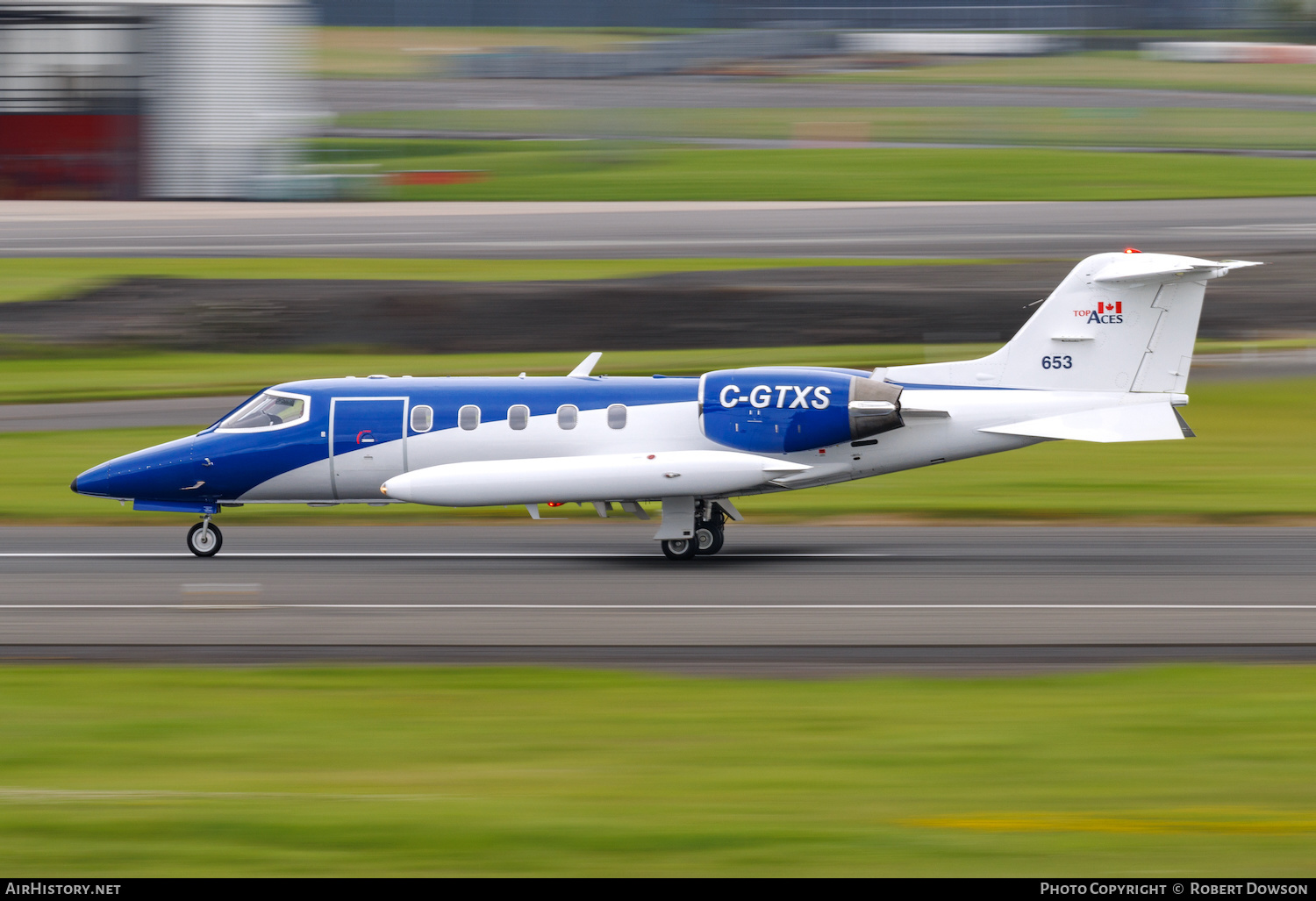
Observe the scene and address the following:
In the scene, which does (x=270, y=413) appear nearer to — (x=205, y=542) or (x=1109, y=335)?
(x=205, y=542)

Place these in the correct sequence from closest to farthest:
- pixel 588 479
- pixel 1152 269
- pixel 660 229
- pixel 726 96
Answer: pixel 588 479 < pixel 1152 269 < pixel 660 229 < pixel 726 96

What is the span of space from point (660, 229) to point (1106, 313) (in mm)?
26366

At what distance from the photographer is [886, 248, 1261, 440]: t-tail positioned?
17594mm

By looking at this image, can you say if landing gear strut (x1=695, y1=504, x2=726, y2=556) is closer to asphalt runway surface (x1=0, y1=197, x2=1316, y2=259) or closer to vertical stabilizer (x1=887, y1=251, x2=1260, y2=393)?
vertical stabilizer (x1=887, y1=251, x2=1260, y2=393)

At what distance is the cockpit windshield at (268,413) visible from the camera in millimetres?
18328

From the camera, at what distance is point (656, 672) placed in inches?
499

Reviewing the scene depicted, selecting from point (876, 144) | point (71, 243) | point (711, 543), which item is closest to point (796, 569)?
point (711, 543)

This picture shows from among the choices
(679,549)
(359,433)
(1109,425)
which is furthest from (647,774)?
(1109,425)

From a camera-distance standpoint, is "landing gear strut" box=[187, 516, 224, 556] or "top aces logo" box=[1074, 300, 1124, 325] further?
"landing gear strut" box=[187, 516, 224, 556]

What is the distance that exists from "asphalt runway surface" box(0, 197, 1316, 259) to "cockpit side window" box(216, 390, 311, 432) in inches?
858

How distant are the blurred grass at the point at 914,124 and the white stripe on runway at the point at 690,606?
48.8 m

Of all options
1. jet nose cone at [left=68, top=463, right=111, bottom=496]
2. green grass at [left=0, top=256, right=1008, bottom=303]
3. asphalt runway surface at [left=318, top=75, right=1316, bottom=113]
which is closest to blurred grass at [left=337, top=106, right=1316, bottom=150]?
asphalt runway surface at [left=318, top=75, right=1316, bottom=113]

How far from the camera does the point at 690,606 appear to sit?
50.9 ft

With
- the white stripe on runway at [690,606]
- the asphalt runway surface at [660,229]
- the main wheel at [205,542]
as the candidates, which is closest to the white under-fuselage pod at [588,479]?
the white stripe on runway at [690,606]
